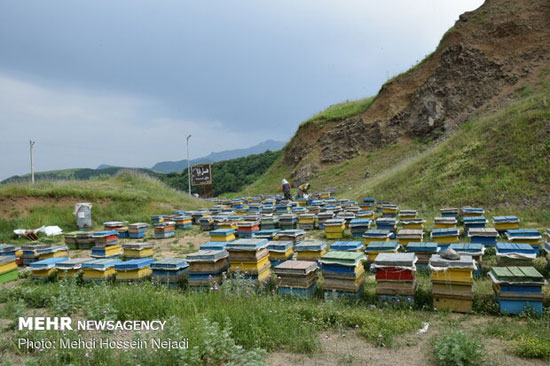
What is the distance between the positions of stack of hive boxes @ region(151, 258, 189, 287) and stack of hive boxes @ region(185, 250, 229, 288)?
43 centimetres

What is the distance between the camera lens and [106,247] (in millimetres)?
9859

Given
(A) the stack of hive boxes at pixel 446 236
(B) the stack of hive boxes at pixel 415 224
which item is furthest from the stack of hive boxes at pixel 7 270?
(B) the stack of hive boxes at pixel 415 224

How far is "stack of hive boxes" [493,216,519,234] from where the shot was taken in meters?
9.38

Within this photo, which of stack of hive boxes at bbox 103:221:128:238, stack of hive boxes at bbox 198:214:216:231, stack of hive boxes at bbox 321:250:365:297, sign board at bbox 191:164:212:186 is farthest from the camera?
sign board at bbox 191:164:212:186

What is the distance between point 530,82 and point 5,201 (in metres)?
33.2

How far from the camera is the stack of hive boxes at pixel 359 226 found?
10898mm

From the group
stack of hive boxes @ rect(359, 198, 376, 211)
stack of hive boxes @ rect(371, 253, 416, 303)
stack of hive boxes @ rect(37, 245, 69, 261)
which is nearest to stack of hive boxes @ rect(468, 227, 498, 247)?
stack of hive boxes @ rect(371, 253, 416, 303)

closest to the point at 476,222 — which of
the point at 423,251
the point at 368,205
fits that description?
the point at 423,251

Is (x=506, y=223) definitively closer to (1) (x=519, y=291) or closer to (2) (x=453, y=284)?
(1) (x=519, y=291)

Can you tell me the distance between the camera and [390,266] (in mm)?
5508

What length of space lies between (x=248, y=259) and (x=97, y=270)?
3.52 m

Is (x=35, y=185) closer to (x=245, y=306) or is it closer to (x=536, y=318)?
(x=245, y=306)

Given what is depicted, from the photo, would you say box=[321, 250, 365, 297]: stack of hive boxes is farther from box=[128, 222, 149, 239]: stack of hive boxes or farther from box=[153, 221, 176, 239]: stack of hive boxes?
box=[128, 222, 149, 239]: stack of hive boxes

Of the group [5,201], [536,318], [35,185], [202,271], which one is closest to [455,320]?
[536,318]
